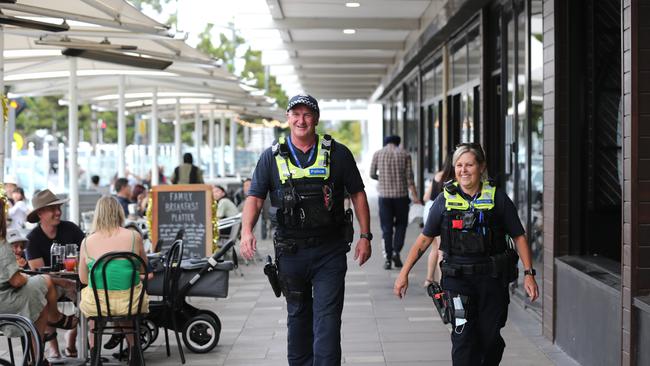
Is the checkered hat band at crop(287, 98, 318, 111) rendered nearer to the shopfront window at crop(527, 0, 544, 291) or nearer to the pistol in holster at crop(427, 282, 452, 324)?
the pistol in holster at crop(427, 282, 452, 324)

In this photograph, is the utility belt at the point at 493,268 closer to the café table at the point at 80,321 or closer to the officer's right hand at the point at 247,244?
the officer's right hand at the point at 247,244

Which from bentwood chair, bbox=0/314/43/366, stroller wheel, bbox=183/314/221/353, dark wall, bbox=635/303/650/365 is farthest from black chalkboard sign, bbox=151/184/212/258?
dark wall, bbox=635/303/650/365

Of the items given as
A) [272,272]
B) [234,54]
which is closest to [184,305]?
[272,272]

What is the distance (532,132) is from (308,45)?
11178mm

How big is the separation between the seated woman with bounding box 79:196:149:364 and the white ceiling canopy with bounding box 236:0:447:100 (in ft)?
24.7

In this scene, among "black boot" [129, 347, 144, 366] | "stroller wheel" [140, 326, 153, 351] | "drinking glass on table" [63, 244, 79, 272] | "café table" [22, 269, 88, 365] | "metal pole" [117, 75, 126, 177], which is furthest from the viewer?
"metal pole" [117, 75, 126, 177]

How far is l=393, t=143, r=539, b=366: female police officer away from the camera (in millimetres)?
5645

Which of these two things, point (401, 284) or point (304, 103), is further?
point (304, 103)

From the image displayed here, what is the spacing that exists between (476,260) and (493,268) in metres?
0.10

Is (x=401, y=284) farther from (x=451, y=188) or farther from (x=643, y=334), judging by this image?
(x=643, y=334)

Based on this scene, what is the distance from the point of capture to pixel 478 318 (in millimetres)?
5707

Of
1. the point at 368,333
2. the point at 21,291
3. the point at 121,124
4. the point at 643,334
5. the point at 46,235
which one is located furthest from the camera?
the point at 121,124

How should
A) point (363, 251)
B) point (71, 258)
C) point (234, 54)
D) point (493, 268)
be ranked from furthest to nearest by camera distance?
point (234, 54)
point (71, 258)
point (363, 251)
point (493, 268)

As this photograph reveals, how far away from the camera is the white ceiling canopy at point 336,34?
50.3ft
